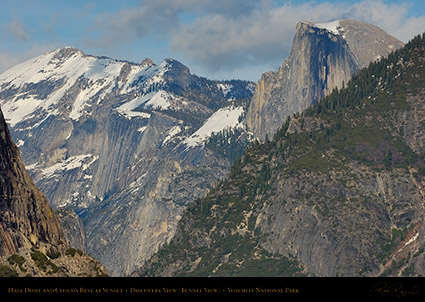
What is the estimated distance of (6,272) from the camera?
17250 cm
